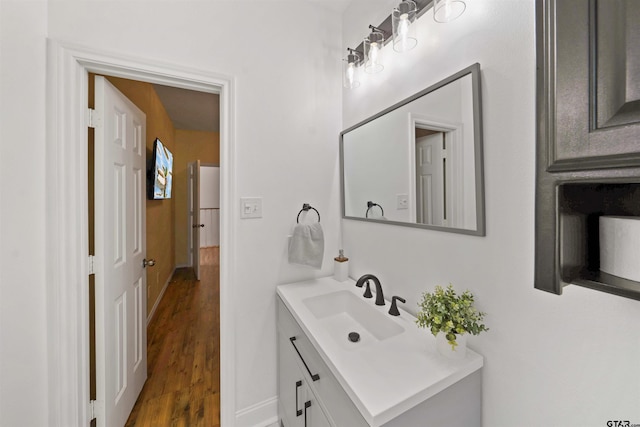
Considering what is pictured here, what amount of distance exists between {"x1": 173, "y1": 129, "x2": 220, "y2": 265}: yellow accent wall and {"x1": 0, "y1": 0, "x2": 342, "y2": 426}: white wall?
3720mm

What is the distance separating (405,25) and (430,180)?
0.67 metres

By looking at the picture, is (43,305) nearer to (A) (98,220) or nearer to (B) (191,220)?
(A) (98,220)

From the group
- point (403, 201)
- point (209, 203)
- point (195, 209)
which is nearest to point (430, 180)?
point (403, 201)

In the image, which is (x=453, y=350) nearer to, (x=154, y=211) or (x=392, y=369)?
(x=392, y=369)

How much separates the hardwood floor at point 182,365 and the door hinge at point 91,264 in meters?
1.02

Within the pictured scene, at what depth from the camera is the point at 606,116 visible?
1.21 feet

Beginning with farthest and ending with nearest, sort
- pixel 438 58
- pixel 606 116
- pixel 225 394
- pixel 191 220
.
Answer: pixel 191 220 → pixel 225 394 → pixel 438 58 → pixel 606 116

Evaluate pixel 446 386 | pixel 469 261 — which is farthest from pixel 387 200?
pixel 446 386

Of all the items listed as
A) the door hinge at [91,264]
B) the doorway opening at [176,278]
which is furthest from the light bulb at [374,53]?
the door hinge at [91,264]

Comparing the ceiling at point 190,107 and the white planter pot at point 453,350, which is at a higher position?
the ceiling at point 190,107

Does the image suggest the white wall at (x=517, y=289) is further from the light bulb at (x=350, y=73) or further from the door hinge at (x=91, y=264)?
the door hinge at (x=91, y=264)

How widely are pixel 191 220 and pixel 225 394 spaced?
355cm

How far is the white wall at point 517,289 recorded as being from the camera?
614 mm

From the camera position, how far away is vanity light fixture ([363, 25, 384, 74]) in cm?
130
